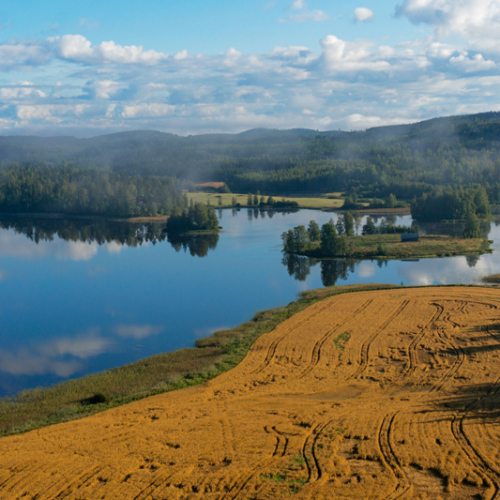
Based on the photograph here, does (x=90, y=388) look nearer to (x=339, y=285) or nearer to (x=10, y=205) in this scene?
(x=339, y=285)

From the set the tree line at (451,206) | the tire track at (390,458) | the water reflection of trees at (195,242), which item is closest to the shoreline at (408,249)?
the water reflection of trees at (195,242)

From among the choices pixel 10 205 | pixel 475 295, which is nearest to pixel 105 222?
pixel 10 205

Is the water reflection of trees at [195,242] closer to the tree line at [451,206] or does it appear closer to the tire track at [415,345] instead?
the tire track at [415,345]

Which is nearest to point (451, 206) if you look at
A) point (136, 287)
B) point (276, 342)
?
point (136, 287)

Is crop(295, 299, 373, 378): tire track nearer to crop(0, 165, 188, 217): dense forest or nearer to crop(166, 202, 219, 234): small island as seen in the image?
crop(166, 202, 219, 234): small island

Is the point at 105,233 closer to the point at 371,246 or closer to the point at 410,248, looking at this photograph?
the point at 371,246

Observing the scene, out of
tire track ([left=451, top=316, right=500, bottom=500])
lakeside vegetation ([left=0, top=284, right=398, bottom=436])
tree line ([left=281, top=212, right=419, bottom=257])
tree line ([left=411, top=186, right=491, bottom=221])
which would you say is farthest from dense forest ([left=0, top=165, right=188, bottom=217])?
tire track ([left=451, top=316, right=500, bottom=500])
